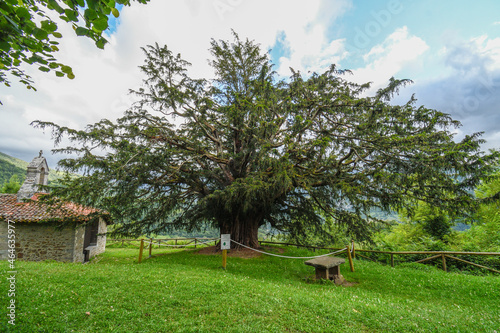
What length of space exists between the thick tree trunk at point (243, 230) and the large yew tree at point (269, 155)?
0.20 feet

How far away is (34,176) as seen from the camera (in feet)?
50.6

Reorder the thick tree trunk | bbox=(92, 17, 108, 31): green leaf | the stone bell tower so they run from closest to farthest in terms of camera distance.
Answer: bbox=(92, 17, 108, 31): green leaf < the thick tree trunk < the stone bell tower

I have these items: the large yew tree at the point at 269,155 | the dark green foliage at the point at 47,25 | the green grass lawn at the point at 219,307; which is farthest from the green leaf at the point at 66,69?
the large yew tree at the point at 269,155

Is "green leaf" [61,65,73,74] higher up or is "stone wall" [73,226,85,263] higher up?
"green leaf" [61,65,73,74]

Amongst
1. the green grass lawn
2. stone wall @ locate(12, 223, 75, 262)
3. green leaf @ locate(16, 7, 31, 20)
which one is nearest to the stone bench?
the green grass lawn

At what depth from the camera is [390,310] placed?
4816 millimetres

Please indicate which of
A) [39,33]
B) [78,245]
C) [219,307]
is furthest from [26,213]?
[39,33]

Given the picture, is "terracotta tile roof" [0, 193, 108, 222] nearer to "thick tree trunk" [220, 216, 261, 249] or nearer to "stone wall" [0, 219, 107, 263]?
"stone wall" [0, 219, 107, 263]

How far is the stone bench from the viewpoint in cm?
752

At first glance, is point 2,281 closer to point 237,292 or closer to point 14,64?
point 14,64

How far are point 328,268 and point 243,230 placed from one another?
6107 mm

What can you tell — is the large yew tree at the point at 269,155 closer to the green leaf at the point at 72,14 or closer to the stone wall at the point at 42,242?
the stone wall at the point at 42,242

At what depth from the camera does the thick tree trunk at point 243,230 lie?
1260 cm

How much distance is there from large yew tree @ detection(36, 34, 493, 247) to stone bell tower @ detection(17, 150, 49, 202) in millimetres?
8710
